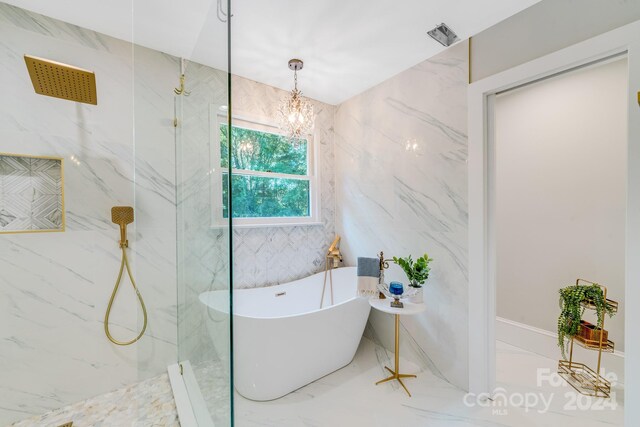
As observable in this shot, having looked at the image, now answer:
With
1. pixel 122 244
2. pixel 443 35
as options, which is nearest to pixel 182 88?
pixel 122 244

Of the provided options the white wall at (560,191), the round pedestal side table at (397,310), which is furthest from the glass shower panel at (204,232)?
the white wall at (560,191)

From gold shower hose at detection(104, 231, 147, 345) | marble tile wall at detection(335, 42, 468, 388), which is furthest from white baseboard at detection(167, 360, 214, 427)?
marble tile wall at detection(335, 42, 468, 388)

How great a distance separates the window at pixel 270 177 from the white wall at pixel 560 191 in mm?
1986

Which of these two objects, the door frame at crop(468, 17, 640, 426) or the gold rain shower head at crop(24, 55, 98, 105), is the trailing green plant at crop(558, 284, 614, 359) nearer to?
the door frame at crop(468, 17, 640, 426)

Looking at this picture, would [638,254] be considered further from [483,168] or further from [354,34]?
[354,34]

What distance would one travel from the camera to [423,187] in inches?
77.9

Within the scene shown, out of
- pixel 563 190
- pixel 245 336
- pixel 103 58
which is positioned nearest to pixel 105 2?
pixel 103 58

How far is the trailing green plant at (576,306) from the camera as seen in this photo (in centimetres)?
167

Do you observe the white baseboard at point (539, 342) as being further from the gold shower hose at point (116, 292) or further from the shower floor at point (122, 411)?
the gold shower hose at point (116, 292)

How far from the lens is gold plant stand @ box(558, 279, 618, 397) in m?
1.67

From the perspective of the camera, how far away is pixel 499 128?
2535 millimetres

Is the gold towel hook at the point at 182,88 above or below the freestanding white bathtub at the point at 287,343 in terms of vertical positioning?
above

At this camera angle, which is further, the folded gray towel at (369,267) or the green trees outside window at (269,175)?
the green trees outside window at (269,175)

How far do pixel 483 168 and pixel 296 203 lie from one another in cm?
164
